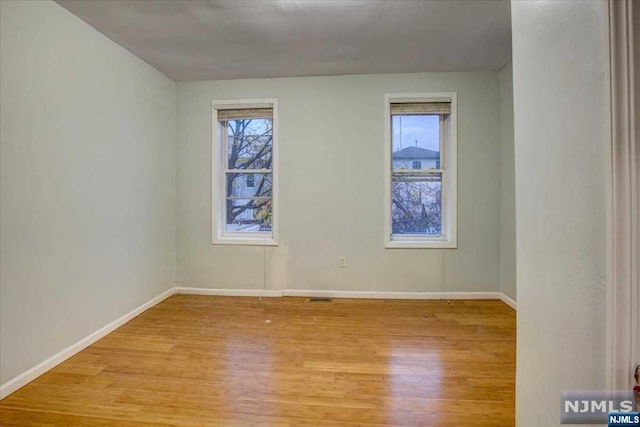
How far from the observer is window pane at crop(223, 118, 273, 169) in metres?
3.46

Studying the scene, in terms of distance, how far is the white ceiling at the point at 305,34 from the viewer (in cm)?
208

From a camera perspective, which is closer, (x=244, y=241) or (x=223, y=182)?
(x=244, y=241)

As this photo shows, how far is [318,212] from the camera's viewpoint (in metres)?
3.34

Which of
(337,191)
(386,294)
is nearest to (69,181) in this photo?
(337,191)

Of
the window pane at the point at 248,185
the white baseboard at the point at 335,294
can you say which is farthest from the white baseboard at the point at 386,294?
the window pane at the point at 248,185

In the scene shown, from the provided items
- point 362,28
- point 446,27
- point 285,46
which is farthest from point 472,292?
point 285,46

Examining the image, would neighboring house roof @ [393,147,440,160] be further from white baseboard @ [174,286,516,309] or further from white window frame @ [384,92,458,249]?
white baseboard @ [174,286,516,309]

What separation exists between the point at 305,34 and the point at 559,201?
2335 millimetres

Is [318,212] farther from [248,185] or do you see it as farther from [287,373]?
[287,373]

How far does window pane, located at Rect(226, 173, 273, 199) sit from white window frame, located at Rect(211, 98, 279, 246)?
8 centimetres

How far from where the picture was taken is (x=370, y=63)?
2.95m

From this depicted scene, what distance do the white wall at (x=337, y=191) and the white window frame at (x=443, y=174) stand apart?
63mm

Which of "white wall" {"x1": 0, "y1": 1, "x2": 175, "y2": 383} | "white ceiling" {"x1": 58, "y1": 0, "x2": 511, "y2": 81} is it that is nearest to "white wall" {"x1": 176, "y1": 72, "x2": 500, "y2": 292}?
"white ceiling" {"x1": 58, "y1": 0, "x2": 511, "y2": 81}

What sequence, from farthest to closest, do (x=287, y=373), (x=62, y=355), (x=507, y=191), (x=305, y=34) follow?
(x=507, y=191), (x=305, y=34), (x=62, y=355), (x=287, y=373)
